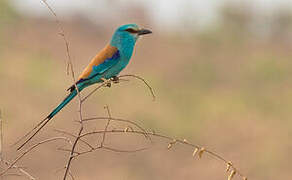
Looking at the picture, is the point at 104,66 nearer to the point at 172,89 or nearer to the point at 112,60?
the point at 112,60

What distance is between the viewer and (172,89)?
598 inches

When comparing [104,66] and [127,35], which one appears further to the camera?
[127,35]

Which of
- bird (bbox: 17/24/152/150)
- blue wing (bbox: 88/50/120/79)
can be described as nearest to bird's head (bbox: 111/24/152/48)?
bird (bbox: 17/24/152/150)

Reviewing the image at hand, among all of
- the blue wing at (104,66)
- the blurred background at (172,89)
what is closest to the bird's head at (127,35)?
the blue wing at (104,66)

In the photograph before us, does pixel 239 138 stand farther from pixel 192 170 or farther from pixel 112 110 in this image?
pixel 112 110

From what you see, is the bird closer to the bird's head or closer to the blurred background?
the bird's head

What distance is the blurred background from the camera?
40.4 feet

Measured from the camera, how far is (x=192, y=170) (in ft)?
40.7

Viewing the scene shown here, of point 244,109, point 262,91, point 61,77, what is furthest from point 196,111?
point 61,77

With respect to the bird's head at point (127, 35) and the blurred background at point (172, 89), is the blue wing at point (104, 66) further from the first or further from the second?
the blurred background at point (172, 89)

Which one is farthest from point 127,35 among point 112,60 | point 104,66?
point 104,66

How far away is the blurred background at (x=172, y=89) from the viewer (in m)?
12.3

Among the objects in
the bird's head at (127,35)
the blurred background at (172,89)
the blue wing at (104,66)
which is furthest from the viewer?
the blurred background at (172,89)

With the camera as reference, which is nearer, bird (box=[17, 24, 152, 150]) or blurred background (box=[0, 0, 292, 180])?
bird (box=[17, 24, 152, 150])
